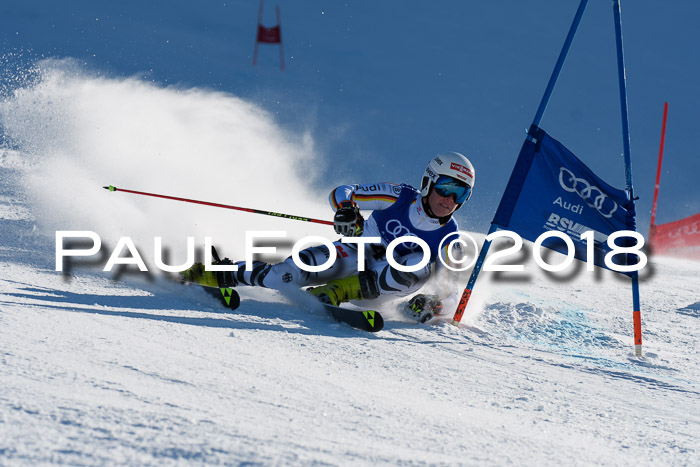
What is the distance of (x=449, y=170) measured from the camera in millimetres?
4512

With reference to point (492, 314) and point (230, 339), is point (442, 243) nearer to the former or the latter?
point (492, 314)

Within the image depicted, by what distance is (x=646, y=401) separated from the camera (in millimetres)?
3191

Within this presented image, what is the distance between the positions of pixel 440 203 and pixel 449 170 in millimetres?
247

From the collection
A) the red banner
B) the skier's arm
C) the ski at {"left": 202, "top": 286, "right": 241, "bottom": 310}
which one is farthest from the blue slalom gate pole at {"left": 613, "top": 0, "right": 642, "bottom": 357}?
the red banner

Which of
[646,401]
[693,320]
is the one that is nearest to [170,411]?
[646,401]

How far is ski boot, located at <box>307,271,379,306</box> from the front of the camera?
175 inches

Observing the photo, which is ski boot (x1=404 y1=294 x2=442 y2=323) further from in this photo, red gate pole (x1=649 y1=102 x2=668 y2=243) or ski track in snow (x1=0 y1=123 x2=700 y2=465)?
red gate pole (x1=649 y1=102 x2=668 y2=243)

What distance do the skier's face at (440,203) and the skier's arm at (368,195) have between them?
13.1 inches

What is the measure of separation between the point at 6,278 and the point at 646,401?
3.76m

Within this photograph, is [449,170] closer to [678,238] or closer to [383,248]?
[383,248]

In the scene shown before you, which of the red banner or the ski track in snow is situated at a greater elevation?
the red banner

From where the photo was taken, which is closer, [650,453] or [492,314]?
[650,453]

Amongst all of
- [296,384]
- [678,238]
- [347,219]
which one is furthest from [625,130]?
[678,238]

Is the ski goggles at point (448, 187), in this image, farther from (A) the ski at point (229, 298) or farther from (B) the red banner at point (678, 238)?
(B) the red banner at point (678, 238)
